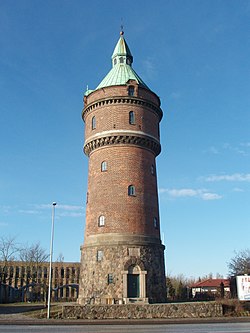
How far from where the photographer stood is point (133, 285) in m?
31.3

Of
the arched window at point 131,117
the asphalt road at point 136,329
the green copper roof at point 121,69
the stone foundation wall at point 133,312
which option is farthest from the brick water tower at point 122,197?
the asphalt road at point 136,329

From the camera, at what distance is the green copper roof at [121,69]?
123 feet

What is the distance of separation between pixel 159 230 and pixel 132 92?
511 inches

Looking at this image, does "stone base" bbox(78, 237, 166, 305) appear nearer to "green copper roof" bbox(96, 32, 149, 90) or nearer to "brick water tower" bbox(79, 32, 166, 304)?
"brick water tower" bbox(79, 32, 166, 304)

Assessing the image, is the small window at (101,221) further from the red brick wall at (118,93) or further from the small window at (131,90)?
the small window at (131,90)

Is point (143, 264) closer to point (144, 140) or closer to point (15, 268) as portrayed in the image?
point (144, 140)

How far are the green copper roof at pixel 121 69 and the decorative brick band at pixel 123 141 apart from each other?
5.47 m

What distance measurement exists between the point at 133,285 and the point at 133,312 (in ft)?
14.9

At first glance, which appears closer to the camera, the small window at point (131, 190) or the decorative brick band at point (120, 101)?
the small window at point (131, 190)

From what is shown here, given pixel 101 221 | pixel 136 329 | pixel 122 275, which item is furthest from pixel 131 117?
pixel 136 329

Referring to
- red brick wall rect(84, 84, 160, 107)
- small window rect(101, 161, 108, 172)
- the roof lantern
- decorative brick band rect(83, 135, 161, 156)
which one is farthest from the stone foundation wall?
the roof lantern

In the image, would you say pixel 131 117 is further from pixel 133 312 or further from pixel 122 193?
pixel 133 312

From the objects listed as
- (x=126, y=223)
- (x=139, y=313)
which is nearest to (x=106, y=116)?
(x=126, y=223)

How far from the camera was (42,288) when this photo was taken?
→ 73.2 m
